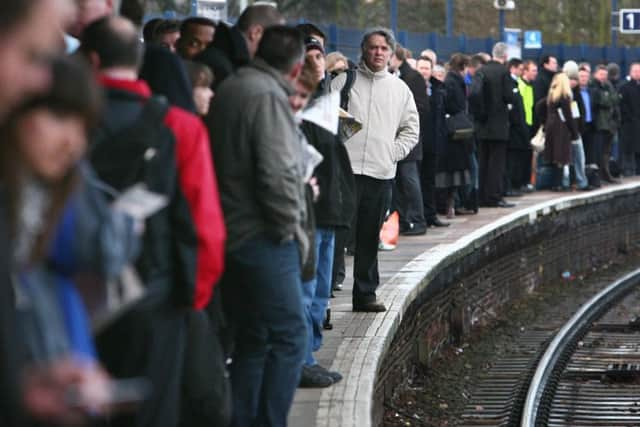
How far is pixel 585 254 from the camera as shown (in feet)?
67.8

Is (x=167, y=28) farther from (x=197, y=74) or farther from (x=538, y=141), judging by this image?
(x=538, y=141)

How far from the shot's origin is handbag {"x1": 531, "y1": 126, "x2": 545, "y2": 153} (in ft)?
69.1

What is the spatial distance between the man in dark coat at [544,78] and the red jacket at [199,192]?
1710 centimetres

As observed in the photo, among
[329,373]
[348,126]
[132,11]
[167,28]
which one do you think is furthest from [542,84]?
[132,11]

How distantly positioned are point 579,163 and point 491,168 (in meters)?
3.90

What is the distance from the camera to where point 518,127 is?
2003cm

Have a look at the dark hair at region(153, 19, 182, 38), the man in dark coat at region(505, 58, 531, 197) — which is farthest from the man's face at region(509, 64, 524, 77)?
the dark hair at region(153, 19, 182, 38)

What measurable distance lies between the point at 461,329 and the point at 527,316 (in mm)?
2423

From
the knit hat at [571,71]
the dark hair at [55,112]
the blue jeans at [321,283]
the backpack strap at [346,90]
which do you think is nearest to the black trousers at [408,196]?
the backpack strap at [346,90]

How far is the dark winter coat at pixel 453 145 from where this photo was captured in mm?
16516

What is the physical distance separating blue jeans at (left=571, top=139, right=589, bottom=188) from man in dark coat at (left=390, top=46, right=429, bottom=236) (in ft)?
20.9

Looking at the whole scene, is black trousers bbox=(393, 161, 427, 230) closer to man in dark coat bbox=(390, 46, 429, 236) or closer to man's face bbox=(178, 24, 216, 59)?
man in dark coat bbox=(390, 46, 429, 236)

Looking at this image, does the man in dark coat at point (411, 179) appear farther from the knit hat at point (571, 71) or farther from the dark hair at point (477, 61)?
the knit hat at point (571, 71)

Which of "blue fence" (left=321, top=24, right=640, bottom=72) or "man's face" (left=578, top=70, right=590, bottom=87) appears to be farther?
"man's face" (left=578, top=70, right=590, bottom=87)
